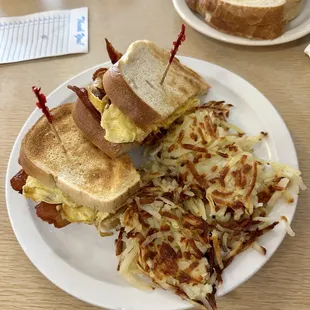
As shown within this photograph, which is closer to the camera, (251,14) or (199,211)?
(199,211)

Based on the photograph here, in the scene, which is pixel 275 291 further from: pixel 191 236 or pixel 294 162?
pixel 294 162

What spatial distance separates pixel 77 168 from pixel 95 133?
148mm

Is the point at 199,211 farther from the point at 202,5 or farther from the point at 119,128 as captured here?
the point at 202,5

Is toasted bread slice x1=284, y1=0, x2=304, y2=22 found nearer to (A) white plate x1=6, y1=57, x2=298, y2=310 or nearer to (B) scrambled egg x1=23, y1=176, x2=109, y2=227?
→ (A) white plate x1=6, y1=57, x2=298, y2=310

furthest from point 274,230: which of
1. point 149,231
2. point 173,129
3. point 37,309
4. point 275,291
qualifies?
point 37,309

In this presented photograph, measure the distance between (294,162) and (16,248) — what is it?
3.55ft

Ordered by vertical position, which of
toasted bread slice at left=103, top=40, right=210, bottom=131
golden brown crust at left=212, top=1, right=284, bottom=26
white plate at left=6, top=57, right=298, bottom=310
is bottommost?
white plate at left=6, top=57, right=298, bottom=310

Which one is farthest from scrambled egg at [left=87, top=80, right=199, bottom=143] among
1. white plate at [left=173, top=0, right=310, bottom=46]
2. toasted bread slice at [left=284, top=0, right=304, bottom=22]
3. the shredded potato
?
toasted bread slice at [left=284, top=0, right=304, bottom=22]

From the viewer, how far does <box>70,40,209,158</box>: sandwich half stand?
1.52 m

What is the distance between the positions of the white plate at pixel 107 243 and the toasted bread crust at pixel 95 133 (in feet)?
0.92

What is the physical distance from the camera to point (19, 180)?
1.58 m

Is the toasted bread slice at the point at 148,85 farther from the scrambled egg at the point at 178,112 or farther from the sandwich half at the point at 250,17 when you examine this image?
the sandwich half at the point at 250,17

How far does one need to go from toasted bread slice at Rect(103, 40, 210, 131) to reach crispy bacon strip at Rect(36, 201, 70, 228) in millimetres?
440

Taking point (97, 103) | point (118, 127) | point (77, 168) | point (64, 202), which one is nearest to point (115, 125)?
point (118, 127)
